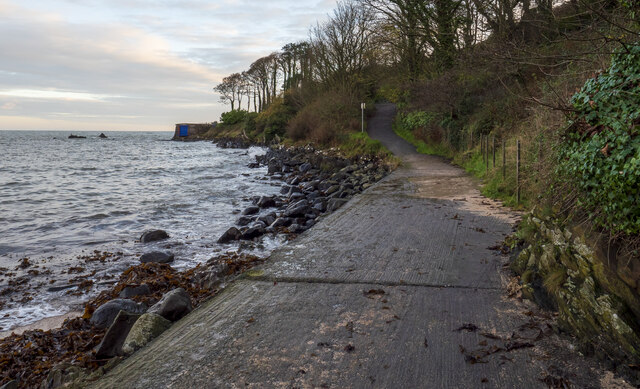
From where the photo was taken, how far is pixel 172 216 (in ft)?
46.0

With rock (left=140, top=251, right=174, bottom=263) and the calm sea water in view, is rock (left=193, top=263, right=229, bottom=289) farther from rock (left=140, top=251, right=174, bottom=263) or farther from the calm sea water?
rock (left=140, top=251, right=174, bottom=263)

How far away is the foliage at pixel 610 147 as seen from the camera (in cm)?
333

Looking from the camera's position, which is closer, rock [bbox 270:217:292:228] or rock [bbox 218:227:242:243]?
rock [bbox 218:227:242:243]

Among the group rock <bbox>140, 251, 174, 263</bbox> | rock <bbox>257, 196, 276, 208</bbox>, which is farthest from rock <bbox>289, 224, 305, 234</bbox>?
rock <bbox>257, 196, 276, 208</bbox>

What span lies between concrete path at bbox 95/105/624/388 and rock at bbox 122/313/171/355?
0.58ft

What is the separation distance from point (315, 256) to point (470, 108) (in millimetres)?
17763

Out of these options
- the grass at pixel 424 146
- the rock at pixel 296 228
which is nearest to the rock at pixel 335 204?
the rock at pixel 296 228

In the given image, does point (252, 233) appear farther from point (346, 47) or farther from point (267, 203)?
point (346, 47)

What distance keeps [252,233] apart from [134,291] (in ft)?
12.8

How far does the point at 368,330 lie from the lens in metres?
4.02

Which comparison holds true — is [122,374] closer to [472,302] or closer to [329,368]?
[329,368]

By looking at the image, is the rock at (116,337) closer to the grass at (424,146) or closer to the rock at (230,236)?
the rock at (230,236)

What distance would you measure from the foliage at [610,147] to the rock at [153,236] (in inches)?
355

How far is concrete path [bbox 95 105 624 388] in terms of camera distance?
329cm
